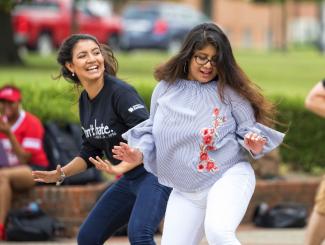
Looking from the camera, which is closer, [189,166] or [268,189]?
[189,166]

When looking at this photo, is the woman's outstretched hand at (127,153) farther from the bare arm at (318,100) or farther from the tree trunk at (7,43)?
the tree trunk at (7,43)

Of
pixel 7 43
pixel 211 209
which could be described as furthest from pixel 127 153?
pixel 7 43

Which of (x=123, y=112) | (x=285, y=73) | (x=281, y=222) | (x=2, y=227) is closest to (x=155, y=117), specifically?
(x=123, y=112)

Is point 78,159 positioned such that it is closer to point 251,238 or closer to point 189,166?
point 189,166

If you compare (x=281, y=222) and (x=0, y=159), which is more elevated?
(x=0, y=159)

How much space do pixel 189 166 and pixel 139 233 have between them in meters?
0.50

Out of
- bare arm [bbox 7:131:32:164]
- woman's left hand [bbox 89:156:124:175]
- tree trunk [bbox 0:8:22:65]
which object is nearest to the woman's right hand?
woman's left hand [bbox 89:156:124:175]

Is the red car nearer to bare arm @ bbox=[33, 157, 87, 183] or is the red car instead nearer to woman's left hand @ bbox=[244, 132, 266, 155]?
bare arm @ bbox=[33, 157, 87, 183]

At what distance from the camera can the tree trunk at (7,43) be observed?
2105 centimetres

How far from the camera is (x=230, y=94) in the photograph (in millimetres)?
6277

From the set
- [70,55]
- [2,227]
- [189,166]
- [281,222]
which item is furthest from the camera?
[281,222]

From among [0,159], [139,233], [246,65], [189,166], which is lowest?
[246,65]

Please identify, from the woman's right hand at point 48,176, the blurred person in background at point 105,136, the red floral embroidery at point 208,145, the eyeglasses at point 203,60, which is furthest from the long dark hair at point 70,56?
the red floral embroidery at point 208,145

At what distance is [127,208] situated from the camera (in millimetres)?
6785
